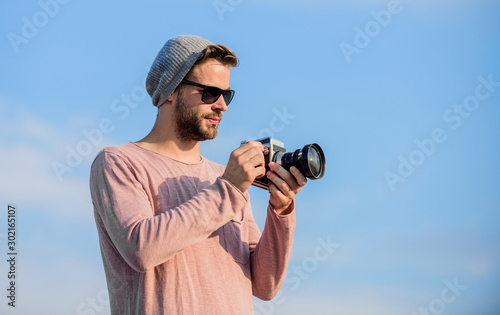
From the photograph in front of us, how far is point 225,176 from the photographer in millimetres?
2641

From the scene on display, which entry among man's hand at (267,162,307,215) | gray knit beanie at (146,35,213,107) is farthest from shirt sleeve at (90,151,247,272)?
gray knit beanie at (146,35,213,107)

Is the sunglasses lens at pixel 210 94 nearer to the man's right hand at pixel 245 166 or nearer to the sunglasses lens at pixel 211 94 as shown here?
the sunglasses lens at pixel 211 94

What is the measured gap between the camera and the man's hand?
2.85 m

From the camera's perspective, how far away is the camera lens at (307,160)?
9.16ft

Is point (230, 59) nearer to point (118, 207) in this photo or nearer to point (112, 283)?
point (118, 207)

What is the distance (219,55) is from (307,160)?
0.86 meters

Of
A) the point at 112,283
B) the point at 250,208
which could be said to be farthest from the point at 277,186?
the point at 112,283

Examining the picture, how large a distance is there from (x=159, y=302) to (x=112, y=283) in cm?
35

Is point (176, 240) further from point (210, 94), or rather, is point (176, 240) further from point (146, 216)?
point (210, 94)

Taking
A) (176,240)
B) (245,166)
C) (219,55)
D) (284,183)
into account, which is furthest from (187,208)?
(219,55)

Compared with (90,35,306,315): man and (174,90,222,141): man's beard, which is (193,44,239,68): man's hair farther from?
(174,90,222,141): man's beard

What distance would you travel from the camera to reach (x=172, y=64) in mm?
3090

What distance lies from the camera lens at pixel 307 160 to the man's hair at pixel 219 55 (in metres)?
0.66

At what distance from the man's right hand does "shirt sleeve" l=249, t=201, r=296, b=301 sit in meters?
0.35
